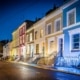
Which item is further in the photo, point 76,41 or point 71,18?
point 71,18

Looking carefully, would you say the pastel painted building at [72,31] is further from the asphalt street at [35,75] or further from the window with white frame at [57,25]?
the asphalt street at [35,75]

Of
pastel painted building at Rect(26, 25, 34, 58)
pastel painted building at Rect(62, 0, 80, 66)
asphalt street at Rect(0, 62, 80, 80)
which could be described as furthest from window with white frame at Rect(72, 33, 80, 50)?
pastel painted building at Rect(26, 25, 34, 58)

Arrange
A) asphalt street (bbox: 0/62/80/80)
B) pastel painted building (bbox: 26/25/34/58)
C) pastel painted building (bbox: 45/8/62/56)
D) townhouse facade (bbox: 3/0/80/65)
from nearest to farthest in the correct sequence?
asphalt street (bbox: 0/62/80/80)
townhouse facade (bbox: 3/0/80/65)
pastel painted building (bbox: 45/8/62/56)
pastel painted building (bbox: 26/25/34/58)

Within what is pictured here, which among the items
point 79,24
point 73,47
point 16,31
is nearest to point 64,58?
point 73,47

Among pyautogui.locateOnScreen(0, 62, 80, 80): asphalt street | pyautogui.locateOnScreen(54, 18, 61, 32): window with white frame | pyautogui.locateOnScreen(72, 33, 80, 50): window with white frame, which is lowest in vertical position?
pyautogui.locateOnScreen(0, 62, 80, 80): asphalt street

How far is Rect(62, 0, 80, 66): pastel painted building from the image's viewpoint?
1941 centimetres

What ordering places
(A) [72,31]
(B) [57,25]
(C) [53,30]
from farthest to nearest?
(C) [53,30], (B) [57,25], (A) [72,31]

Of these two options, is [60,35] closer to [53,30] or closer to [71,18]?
[53,30]

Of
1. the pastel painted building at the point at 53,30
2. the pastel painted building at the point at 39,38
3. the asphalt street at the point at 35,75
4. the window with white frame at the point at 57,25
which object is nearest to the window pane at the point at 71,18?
the pastel painted building at the point at 53,30

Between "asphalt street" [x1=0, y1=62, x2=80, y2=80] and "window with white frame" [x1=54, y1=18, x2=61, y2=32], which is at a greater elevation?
"window with white frame" [x1=54, y1=18, x2=61, y2=32]

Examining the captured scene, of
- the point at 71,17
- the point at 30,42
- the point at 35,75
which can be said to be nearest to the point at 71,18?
the point at 71,17

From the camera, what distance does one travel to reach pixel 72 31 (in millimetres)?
20297

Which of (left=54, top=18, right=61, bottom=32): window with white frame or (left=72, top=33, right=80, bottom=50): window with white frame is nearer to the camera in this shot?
(left=72, top=33, right=80, bottom=50): window with white frame

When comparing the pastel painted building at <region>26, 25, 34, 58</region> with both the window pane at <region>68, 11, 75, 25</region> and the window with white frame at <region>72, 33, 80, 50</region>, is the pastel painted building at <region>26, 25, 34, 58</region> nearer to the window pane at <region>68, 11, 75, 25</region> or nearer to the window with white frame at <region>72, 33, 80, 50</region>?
the window pane at <region>68, 11, 75, 25</region>
